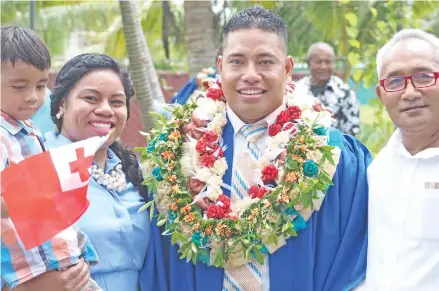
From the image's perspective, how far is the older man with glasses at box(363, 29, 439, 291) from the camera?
316cm

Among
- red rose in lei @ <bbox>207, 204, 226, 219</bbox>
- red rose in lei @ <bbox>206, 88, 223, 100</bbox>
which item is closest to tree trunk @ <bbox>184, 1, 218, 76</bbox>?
red rose in lei @ <bbox>206, 88, 223, 100</bbox>

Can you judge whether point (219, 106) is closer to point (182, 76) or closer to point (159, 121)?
point (159, 121)

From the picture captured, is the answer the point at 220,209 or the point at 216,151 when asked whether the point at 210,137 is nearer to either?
the point at 216,151

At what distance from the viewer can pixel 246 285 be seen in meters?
3.59

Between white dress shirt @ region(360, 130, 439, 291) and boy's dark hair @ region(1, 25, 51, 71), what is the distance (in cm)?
167

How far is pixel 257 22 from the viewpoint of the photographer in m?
3.69

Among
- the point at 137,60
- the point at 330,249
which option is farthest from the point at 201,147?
the point at 137,60

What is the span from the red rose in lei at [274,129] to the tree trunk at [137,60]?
4.26m

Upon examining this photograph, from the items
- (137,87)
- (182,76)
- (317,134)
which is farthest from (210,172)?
(182,76)

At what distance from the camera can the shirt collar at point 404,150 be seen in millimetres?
3225

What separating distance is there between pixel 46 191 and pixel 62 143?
86 cm

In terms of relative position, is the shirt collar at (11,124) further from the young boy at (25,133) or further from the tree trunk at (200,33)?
the tree trunk at (200,33)

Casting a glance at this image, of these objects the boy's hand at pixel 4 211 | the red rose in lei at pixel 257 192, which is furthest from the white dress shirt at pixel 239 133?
the boy's hand at pixel 4 211

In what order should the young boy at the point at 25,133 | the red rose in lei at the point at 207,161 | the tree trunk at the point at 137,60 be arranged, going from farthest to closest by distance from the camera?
1. the tree trunk at the point at 137,60
2. the red rose in lei at the point at 207,161
3. the young boy at the point at 25,133
